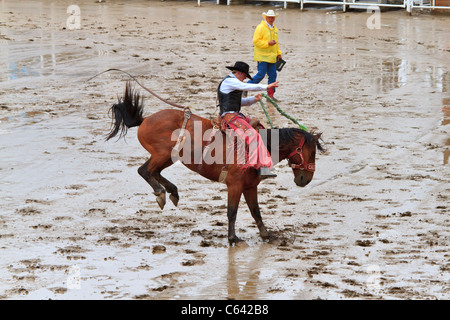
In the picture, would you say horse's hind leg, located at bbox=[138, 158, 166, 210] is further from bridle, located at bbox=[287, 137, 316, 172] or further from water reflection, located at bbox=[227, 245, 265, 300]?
bridle, located at bbox=[287, 137, 316, 172]

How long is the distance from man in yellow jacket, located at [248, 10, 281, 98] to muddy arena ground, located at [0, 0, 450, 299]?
2.23ft

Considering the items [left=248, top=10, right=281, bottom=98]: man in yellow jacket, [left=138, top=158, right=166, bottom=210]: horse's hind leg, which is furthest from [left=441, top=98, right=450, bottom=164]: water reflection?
[left=138, top=158, right=166, bottom=210]: horse's hind leg

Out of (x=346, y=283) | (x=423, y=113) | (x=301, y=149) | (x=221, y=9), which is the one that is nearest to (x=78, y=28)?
(x=221, y=9)

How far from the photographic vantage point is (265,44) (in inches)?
593

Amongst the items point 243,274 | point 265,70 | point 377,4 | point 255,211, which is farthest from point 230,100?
point 377,4

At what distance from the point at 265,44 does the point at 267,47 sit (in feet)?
0.27

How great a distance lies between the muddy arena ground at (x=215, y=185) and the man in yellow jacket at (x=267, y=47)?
0.68 m

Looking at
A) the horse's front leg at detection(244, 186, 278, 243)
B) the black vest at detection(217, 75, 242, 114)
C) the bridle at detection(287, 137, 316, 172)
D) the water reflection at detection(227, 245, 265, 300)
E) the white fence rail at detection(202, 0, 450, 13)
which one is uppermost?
the white fence rail at detection(202, 0, 450, 13)

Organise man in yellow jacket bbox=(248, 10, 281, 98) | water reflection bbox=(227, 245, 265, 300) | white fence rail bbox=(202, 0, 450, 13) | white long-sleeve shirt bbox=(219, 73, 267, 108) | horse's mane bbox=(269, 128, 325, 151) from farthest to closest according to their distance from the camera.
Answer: white fence rail bbox=(202, 0, 450, 13), man in yellow jacket bbox=(248, 10, 281, 98), horse's mane bbox=(269, 128, 325, 151), white long-sleeve shirt bbox=(219, 73, 267, 108), water reflection bbox=(227, 245, 265, 300)

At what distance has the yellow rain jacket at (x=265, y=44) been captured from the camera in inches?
594

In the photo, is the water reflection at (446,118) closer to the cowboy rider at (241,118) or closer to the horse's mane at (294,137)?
the horse's mane at (294,137)

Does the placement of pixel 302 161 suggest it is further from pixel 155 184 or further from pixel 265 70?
pixel 265 70

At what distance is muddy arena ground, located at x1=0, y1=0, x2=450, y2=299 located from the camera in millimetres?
7555
